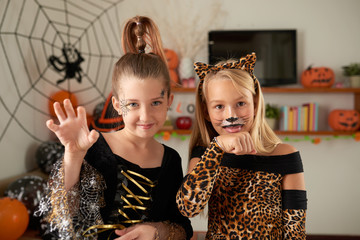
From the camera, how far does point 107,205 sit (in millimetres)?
1006

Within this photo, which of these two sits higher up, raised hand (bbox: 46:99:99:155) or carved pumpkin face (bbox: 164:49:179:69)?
carved pumpkin face (bbox: 164:49:179:69)

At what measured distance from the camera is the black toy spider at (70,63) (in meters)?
3.13

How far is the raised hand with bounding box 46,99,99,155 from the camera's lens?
81 centimetres

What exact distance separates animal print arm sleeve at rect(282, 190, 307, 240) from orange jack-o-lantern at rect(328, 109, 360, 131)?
99.8 inches

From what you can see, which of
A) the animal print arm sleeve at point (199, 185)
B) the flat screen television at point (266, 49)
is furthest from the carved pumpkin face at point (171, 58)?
the animal print arm sleeve at point (199, 185)

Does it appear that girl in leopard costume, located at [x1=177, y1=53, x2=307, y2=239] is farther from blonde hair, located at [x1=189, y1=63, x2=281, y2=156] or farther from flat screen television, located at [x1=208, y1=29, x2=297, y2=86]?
flat screen television, located at [x1=208, y1=29, x2=297, y2=86]

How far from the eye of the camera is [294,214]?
107 centimetres

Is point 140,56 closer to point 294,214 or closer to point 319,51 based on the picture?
point 294,214

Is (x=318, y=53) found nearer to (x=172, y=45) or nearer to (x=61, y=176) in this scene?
Answer: (x=172, y=45)

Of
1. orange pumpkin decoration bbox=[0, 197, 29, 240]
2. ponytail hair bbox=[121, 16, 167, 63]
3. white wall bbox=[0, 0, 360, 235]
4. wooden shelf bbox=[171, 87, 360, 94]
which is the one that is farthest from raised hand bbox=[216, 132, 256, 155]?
white wall bbox=[0, 0, 360, 235]

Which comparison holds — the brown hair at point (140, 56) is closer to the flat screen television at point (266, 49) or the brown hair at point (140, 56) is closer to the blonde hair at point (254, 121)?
the blonde hair at point (254, 121)

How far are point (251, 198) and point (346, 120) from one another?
2668mm

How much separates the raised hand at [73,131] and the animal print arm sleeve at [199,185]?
1.15ft

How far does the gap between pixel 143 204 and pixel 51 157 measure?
188 cm
